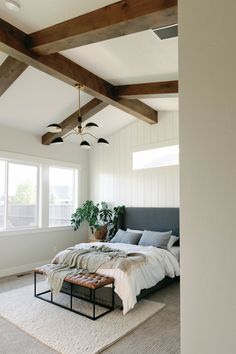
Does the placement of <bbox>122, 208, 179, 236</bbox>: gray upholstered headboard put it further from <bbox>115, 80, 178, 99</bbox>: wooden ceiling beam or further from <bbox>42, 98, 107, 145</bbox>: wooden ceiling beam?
<bbox>115, 80, 178, 99</bbox>: wooden ceiling beam

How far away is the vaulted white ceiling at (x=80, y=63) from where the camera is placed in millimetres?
2826

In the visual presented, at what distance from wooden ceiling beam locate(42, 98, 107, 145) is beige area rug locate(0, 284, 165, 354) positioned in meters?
3.21

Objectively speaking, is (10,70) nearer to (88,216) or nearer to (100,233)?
(88,216)

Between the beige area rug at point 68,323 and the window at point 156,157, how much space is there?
9.68 ft

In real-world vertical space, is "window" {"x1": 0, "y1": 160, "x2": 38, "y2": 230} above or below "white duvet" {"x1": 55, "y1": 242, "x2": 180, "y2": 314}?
above

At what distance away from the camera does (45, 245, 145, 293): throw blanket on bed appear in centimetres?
375

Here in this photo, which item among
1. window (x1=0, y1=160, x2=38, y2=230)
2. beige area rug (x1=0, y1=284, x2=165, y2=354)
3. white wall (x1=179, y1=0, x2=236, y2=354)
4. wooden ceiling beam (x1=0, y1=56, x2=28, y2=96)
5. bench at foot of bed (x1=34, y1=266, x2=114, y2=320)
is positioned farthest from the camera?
window (x1=0, y1=160, x2=38, y2=230)

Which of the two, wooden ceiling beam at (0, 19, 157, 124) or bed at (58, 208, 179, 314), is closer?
wooden ceiling beam at (0, 19, 157, 124)

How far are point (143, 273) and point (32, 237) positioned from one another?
9.58 ft

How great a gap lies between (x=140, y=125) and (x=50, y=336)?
4.67 metres

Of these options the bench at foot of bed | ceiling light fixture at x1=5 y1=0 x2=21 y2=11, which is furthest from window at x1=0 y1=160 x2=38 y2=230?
ceiling light fixture at x1=5 y1=0 x2=21 y2=11

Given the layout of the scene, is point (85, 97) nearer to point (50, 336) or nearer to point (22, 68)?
point (22, 68)

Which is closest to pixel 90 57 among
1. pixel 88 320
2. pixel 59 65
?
pixel 59 65

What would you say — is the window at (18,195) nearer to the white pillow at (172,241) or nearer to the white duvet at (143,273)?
the white duvet at (143,273)
